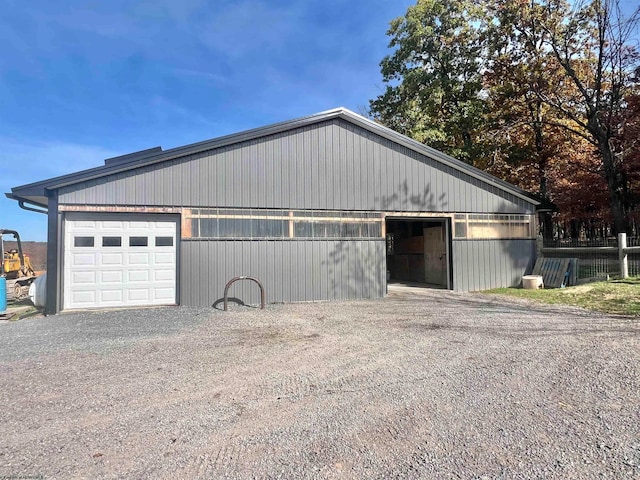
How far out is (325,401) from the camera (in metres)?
3.44

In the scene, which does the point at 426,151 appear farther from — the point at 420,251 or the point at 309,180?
the point at 420,251

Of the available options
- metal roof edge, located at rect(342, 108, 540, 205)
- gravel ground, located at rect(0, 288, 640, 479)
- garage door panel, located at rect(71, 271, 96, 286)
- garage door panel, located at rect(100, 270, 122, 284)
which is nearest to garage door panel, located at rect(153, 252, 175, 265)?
garage door panel, located at rect(100, 270, 122, 284)

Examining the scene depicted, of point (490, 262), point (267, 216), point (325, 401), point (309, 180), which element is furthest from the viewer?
point (490, 262)

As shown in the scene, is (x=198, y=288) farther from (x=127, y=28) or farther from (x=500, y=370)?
(x=127, y=28)

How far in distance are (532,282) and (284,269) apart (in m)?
7.40

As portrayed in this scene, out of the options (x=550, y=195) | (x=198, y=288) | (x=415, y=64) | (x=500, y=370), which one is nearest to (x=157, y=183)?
(x=198, y=288)

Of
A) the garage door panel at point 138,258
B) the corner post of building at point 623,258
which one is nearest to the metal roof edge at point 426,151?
the corner post of building at point 623,258

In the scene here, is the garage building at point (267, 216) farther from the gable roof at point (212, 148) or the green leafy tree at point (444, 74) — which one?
the green leafy tree at point (444, 74)

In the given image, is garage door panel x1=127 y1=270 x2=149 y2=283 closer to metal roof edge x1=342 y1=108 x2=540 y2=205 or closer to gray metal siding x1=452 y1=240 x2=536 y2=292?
metal roof edge x1=342 y1=108 x2=540 y2=205

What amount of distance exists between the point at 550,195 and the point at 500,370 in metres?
21.0

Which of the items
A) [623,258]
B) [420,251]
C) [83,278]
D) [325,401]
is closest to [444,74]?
[420,251]

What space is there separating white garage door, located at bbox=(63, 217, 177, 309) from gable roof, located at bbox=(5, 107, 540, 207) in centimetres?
98

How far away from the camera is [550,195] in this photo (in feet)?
70.3

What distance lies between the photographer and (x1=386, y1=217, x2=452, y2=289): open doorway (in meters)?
11.6
